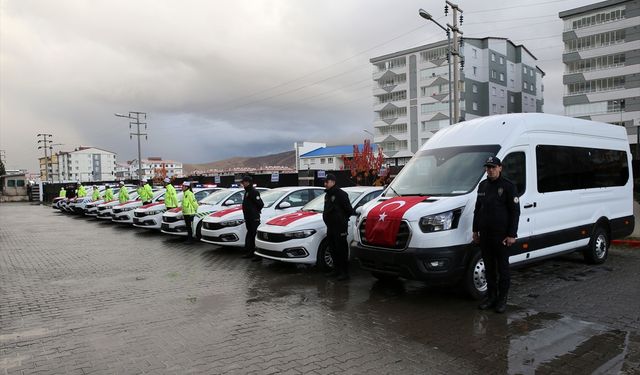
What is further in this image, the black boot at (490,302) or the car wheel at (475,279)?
the car wheel at (475,279)

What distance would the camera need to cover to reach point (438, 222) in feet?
19.2

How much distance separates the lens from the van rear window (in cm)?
702

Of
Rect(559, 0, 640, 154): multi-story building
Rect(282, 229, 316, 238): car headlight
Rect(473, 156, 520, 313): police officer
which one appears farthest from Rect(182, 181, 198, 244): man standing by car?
Rect(559, 0, 640, 154): multi-story building

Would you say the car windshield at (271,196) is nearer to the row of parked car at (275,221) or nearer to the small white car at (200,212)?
the row of parked car at (275,221)

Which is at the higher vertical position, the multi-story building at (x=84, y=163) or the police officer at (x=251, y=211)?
the multi-story building at (x=84, y=163)

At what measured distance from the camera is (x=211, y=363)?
422 centimetres

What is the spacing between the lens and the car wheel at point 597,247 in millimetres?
8070

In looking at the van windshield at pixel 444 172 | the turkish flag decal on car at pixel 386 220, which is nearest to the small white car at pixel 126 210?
the van windshield at pixel 444 172

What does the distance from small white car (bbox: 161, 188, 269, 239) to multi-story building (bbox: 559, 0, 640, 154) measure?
47.8 m

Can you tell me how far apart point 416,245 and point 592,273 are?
3867 millimetres

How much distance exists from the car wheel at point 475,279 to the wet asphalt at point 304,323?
0.19 metres

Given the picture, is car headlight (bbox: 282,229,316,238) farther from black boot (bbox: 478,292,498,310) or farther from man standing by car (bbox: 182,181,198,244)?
man standing by car (bbox: 182,181,198,244)

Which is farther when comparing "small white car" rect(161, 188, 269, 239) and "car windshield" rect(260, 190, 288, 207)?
"small white car" rect(161, 188, 269, 239)

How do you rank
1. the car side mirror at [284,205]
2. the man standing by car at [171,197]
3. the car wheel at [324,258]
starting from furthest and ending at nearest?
the man standing by car at [171,197]
the car side mirror at [284,205]
the car wheel at [324,258]
